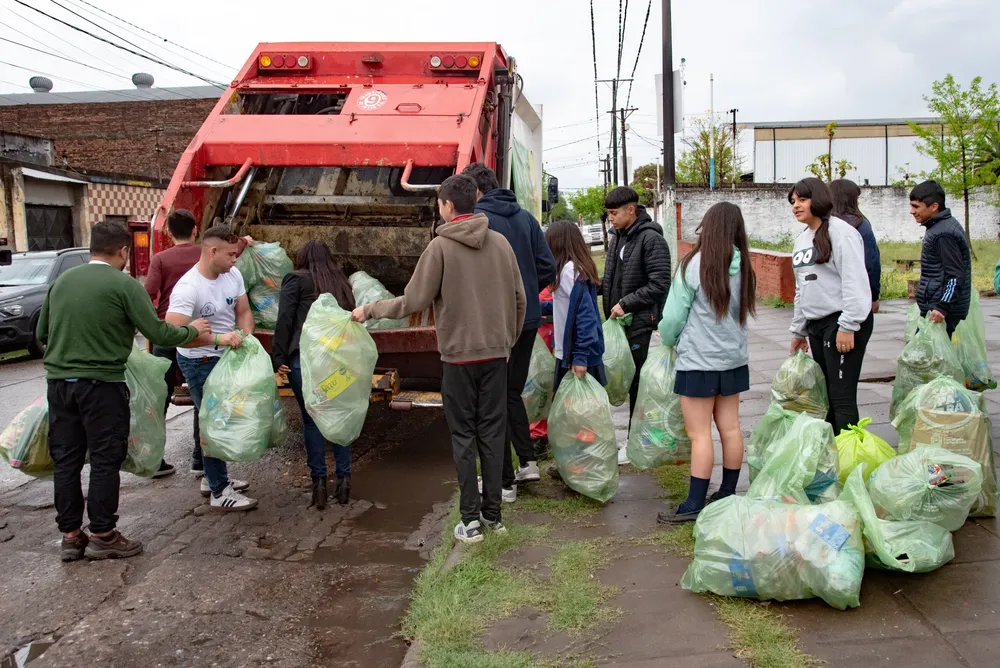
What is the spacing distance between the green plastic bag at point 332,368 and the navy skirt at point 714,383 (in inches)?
66.0

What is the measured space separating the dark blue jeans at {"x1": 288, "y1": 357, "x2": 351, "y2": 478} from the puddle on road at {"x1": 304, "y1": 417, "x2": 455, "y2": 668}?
284 millimetres

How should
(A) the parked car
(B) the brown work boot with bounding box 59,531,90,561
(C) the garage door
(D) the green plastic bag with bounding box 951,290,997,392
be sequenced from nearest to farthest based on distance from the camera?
1. (B) the brown work boot with bounding box 59,531,90,561
2. (D) the green plastic bag with bounding box 951,290,997,392
3. (A) the parked car
4. (C) the garage door

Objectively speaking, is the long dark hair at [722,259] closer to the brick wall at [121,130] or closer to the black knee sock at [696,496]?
the black knee sock at [696,496]

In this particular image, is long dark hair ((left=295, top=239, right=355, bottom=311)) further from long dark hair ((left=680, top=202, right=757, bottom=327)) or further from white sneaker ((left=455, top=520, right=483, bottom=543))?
long dark hair ((left=680, top=202, right=757, bottom=327))

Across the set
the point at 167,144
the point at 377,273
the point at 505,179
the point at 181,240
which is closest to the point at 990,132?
the point at 505,179

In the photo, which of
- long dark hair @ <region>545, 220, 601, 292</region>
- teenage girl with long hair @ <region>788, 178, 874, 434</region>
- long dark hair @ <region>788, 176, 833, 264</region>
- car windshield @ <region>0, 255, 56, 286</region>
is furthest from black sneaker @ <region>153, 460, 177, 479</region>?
car windshield @ <region>0, 255, 56, 286</region>

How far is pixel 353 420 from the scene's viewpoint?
454cm

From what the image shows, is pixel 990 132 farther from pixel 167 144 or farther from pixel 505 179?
pixel 167 144

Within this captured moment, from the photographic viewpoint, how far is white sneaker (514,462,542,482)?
479 centimetres

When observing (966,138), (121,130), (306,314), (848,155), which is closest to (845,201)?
(306,314)

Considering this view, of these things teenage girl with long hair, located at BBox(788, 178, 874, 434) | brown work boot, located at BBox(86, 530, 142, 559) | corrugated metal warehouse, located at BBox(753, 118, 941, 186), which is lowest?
brown work boot, located at BBox(86, 530, 142, 559)

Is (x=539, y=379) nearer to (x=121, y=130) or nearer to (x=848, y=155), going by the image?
(x=121, y=130)

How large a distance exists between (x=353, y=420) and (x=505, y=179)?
330cm

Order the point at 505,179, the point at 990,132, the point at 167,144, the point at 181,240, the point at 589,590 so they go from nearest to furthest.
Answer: the point at 589,590
the point at 181,240
the point at 505,179
the point at 990,132
the point at 167,144
